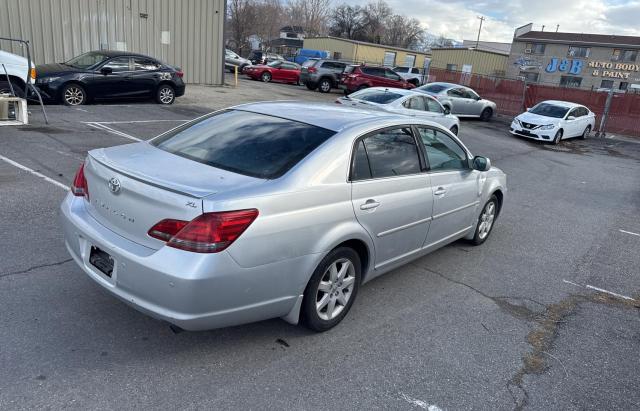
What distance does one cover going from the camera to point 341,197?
331 cm

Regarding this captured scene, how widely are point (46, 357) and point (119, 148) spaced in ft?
5.02

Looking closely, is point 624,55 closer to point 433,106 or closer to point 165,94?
point 433,106

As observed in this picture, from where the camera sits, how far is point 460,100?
20.6 metres

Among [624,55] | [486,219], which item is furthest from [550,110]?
[624,55]

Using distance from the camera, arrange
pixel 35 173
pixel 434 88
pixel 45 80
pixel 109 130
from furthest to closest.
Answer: pixel 434 88, pixel 45 80, pixel 109 130, pixel 35 173

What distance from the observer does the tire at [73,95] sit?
40.8ft

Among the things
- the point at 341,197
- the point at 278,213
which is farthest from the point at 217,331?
the point at 341,197

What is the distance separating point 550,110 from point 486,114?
4.22 meters

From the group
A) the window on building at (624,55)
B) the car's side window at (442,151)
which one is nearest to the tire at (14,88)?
the car's side window at (442,151)

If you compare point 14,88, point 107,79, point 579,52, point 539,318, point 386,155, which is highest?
point 579,52

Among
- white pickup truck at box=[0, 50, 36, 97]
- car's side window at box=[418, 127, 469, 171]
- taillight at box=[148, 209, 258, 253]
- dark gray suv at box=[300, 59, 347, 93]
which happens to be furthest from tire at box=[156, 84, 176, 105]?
taillight at box=[148, 209, 258, 253]

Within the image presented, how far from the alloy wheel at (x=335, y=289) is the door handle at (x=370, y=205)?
398 mm

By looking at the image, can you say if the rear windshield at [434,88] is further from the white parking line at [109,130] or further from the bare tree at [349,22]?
the bare tree at [349,22]

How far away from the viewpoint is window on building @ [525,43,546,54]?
52.0 metres
